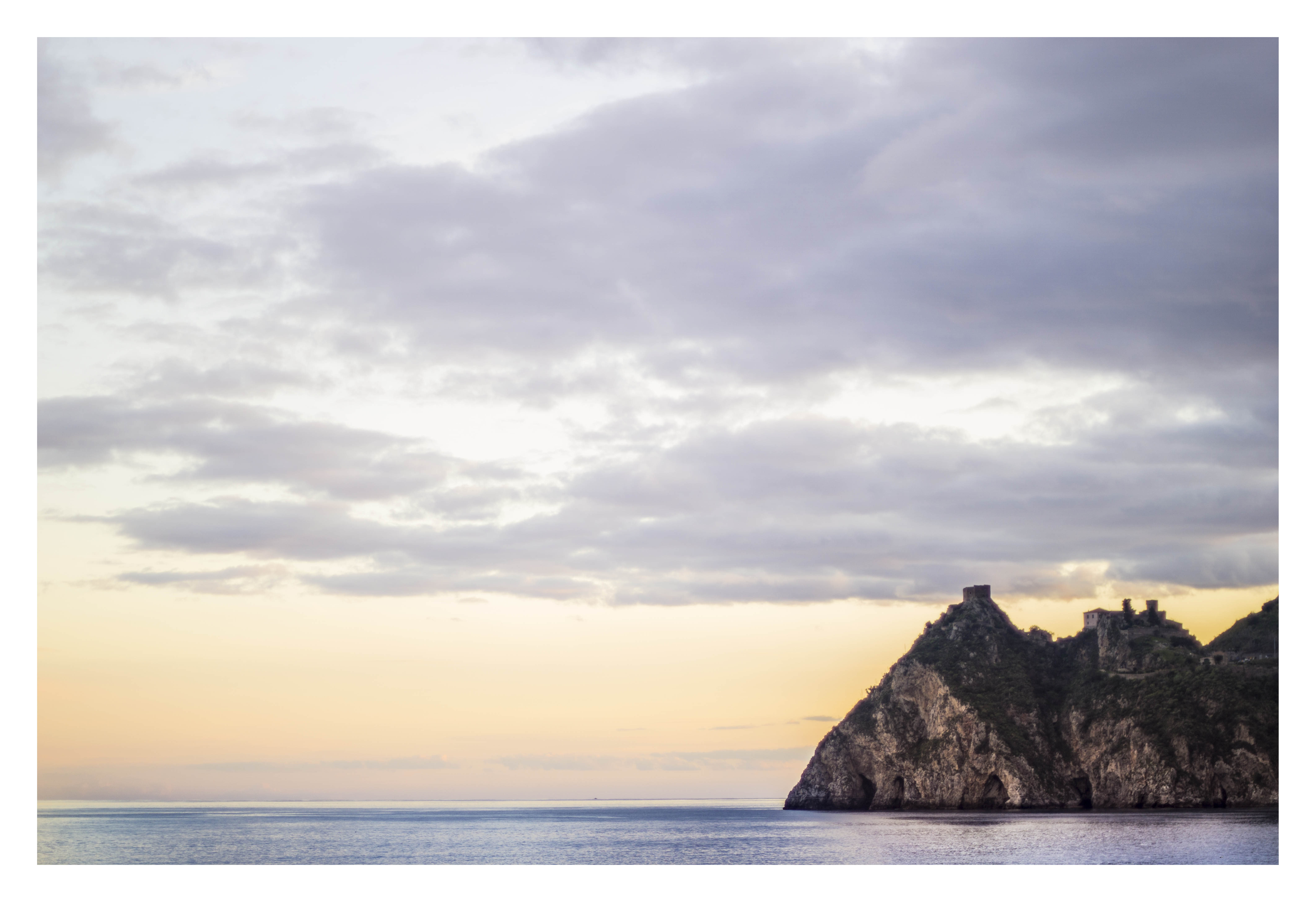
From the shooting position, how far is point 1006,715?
16475 centimetres

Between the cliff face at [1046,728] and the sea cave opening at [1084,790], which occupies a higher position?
the cliff face at [1046,728]

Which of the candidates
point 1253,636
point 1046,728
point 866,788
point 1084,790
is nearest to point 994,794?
point 1084,790

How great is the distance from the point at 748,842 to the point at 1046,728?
242ft

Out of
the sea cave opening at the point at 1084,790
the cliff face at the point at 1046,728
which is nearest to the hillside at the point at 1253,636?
the cliff face at the point at 1046,728

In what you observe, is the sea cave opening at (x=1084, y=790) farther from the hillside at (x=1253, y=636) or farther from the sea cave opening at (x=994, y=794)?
the hillside at (x=1253, y=636)

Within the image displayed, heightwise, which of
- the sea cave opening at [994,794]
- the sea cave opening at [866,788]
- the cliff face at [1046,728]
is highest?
the cliff face at [1046,728]

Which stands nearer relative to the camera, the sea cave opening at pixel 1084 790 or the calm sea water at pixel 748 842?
the calm sea water at pixel 748 842

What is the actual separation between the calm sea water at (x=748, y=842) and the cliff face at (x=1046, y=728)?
27.5 feet

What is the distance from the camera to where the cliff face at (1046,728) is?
465ft

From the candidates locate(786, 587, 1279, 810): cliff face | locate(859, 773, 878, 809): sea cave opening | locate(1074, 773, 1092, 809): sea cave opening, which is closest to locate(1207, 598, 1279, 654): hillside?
locate(786, 587, 1279, 810): cliff face
